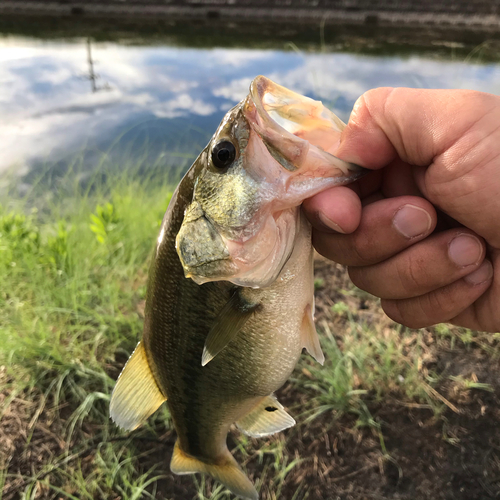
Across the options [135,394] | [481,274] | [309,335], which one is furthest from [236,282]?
[481,274]

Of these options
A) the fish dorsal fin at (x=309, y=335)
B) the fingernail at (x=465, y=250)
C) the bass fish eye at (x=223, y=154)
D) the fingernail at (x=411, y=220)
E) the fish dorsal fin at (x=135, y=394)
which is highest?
the bass fish eye at (x=223, y=154)

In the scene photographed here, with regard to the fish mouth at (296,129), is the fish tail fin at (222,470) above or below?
below

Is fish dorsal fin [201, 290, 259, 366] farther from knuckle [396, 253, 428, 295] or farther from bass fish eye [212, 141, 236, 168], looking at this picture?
knuckle [396, 253, 428, 295]

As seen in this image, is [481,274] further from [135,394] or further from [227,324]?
[135,394]

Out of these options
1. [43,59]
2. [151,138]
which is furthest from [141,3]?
[151,138]

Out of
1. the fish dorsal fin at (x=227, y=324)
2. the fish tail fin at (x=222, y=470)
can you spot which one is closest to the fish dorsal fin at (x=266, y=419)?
the fish tail fin at (x=222, y=470)

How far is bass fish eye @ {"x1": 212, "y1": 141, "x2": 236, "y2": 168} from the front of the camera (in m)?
1.09

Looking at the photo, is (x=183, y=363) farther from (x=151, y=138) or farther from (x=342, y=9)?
(x=342, y=9)

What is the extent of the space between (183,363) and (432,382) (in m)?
1.94

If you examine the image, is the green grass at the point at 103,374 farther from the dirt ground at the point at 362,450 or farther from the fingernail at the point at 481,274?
the fingernail at the point at 481,274

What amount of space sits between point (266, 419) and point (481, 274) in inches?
43.4

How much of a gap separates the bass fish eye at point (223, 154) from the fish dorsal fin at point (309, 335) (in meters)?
0.64

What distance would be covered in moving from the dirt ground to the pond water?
3080mm

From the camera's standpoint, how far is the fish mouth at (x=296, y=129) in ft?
3.39
